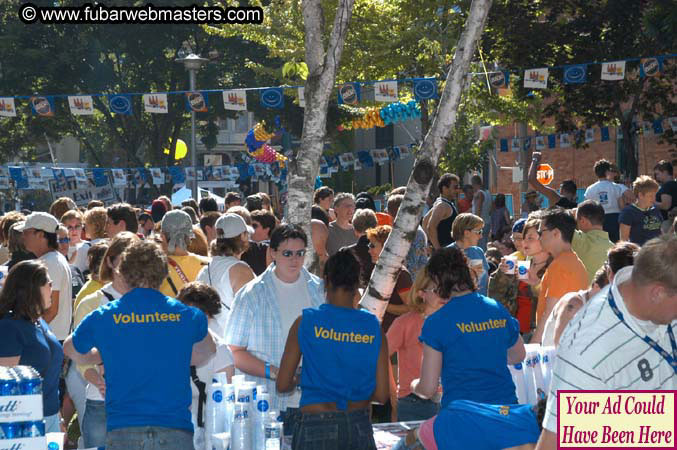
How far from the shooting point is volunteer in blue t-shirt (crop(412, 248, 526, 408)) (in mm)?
5469

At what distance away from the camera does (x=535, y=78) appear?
21.8 metres

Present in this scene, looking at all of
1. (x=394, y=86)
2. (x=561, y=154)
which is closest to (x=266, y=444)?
(x=394, y=86)

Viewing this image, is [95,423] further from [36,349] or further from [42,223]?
[42,223]

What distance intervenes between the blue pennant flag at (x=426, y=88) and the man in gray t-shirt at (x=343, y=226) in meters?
10.6

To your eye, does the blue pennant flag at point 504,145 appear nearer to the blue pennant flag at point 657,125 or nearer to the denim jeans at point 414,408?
the blue pennant flag at point 657,125

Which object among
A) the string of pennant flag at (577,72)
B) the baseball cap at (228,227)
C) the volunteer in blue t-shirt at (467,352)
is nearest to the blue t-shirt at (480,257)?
the baseball cap at (228,227)

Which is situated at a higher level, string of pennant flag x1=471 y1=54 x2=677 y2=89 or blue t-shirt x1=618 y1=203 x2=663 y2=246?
string of pennant flag x1=471 y1=54 x2=677 y2=89

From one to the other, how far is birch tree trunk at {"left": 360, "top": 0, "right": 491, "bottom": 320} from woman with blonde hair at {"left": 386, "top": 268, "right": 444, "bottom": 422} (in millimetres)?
564

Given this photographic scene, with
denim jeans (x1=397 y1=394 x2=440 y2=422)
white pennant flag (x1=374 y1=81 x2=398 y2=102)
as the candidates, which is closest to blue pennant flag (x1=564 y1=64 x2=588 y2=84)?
white pennant flag (x1=374 y1=81 x2=398 y2=102)

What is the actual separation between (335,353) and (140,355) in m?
0.96

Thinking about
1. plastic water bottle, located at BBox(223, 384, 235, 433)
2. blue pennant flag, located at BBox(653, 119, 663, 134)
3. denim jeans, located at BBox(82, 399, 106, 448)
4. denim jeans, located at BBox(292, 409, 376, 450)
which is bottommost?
denim jeans, located at BBox(82, 399, 106, 448)

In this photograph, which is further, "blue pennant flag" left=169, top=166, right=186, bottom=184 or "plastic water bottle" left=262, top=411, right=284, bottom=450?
"blue pennant flag" left=169, top=166, right=186, bottom=184

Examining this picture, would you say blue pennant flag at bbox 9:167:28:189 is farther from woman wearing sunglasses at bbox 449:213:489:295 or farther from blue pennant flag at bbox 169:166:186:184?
woman wearing sunglasses at bbox 449:213:489:295

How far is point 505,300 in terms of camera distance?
8.89 meters
